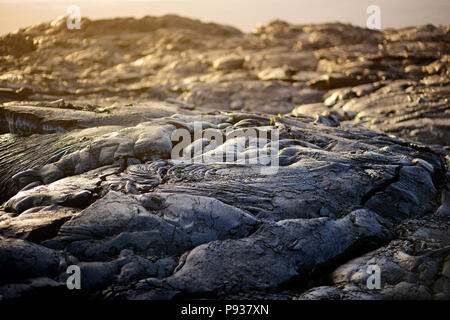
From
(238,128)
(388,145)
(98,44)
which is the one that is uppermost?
(98,44)

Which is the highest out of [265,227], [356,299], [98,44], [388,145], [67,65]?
[98,44]

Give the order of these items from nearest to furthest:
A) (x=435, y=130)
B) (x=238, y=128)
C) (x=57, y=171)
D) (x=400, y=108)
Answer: (x=57, y=171) < (x=238, y=128) < (x=435, y=130) < (x=400, y=108)

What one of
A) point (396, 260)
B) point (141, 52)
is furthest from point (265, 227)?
point (141, 52)

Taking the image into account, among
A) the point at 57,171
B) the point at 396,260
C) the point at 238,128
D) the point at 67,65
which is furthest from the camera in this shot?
the point at 67,65

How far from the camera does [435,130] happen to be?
814 centimetres

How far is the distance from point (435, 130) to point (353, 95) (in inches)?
161

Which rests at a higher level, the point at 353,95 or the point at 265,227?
the point at 353,95

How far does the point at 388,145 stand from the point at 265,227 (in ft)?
13.5

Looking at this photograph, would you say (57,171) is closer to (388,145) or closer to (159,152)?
(159,152)

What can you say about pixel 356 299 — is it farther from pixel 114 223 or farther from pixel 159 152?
pixel 159 152

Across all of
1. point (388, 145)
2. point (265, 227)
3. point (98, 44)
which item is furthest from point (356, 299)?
point (98, 44)

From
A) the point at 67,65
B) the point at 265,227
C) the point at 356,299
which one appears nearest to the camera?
the point at 356,299

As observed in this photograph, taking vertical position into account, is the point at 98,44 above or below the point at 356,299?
above

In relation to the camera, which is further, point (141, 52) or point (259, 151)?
point (141, 52)
